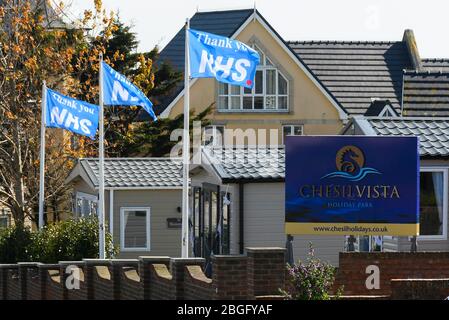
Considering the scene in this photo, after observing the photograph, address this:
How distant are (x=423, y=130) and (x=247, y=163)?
13.6 ft

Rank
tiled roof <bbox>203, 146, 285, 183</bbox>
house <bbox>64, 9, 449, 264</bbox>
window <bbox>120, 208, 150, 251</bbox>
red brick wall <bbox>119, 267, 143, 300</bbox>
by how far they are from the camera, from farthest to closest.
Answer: house <bbox>64, 9, 449, 264</bbox> < window <bbox>120, 208, 150, 251</bbox> < tiled roof <bbox>203, 146, 285, 183</bbox> < red brick wall <bbox>119, 267, 143, 300</bbox>

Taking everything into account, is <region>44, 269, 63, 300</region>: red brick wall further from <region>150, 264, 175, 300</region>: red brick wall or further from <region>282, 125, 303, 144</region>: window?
<region>282, 125, 303, 144</region>: window

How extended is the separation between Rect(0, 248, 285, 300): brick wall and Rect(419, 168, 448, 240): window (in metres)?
6.07

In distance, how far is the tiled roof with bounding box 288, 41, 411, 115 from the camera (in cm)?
6081

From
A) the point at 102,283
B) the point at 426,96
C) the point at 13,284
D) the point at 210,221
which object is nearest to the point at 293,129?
the point at 426,96

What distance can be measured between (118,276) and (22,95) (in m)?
22.1

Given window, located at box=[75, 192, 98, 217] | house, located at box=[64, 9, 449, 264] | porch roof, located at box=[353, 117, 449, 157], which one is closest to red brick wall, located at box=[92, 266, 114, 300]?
porch roof, located at box=[353, 117, 449, 157]

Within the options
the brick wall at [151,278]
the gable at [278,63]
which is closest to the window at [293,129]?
the gable at [278,63]

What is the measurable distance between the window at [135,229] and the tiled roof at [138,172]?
90 cm

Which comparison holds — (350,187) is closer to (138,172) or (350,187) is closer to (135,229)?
(138,172)

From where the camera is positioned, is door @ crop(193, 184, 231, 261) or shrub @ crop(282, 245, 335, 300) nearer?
shrub @ crop(282, 245, 335, 300)

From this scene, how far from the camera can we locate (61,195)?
46281 mm

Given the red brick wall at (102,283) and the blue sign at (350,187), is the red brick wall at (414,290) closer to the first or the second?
the blue sign at (350,187)
